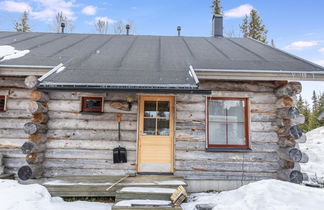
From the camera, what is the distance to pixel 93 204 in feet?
12.8

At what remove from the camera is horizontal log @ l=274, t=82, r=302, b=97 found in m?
4.35

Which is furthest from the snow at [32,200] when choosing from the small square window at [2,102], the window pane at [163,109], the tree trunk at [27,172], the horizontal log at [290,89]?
Result: the horizontal log at [290,89]

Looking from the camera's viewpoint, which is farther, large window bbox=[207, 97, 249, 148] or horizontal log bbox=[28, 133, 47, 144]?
large window bbox=[207, 97, 249, 148]

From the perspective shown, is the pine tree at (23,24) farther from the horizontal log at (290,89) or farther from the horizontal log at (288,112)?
the horizontal log at (288,112)

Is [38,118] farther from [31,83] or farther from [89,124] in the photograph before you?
[89,124]

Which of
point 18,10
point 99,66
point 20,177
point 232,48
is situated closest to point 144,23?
point 18,10

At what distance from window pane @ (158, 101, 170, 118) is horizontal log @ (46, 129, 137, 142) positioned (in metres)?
0.78

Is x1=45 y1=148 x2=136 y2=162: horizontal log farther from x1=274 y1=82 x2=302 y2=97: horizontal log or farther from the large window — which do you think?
x1=274 y1=82 x2=302 y2=97: horizontal log

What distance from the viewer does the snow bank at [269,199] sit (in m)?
2.95

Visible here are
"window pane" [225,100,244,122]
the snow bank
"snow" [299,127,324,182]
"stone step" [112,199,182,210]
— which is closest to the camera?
the snow bank

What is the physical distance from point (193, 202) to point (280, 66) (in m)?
3.53

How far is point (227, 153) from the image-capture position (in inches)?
184

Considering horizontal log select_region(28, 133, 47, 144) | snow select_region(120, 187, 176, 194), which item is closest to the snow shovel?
snow select_region(120, 187, 176, 194)

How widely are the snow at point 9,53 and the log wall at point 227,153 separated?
A: 155 inches
